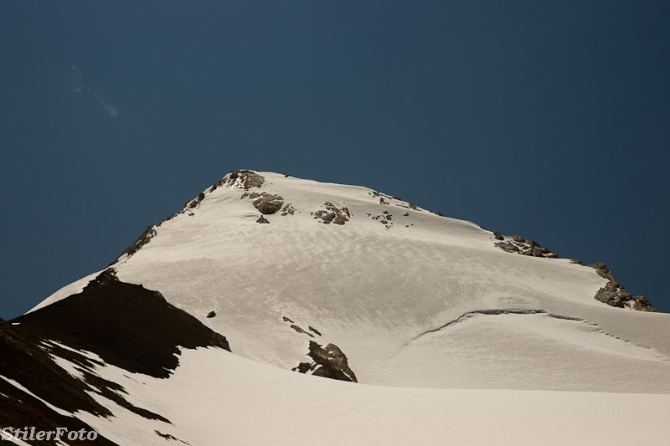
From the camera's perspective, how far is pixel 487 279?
203 feet

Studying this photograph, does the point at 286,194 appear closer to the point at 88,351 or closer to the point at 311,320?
the point at 311,320

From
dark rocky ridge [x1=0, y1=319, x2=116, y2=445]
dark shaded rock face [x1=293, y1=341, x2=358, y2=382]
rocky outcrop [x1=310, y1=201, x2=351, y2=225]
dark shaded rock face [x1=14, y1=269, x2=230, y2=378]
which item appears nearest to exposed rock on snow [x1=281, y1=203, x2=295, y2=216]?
rocky outcrop [x1=310, y1=201, x2=351, y2=225]

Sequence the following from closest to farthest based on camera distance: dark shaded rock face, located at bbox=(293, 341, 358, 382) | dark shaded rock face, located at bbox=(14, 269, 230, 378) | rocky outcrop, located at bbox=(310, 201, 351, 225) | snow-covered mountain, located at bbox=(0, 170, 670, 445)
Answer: snow-covered mountain, located at bbox=(0, 170, 670, 445) → dark shaded rock face, located at bbox=(14, 269, 230, 378) → dark shaded rock face, located at bbox=(293, 341, 358, 382) → rocky outcrop, located at bbox=(310, 201, 351, 225)

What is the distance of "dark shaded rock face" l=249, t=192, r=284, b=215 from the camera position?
76.1m

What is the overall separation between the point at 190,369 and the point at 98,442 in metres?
16.7

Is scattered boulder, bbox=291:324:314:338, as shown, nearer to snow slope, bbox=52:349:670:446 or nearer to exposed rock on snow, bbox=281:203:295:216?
snow slope, bbox=52:349:670:446

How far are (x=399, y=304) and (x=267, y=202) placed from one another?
29.1m

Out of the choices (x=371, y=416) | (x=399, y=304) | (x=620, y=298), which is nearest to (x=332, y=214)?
(x=399, y=304)

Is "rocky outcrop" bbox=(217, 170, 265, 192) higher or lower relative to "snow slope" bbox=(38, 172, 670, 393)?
higher

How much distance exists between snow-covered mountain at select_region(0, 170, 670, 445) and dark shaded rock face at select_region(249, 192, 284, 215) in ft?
0.86

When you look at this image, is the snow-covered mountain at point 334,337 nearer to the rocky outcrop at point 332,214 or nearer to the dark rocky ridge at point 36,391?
the dark rocky ridge at point 36,391

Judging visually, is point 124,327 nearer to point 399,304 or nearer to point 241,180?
point 399,304

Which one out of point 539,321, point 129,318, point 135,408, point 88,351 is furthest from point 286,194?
point 135,408

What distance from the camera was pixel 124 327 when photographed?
30422 mm
